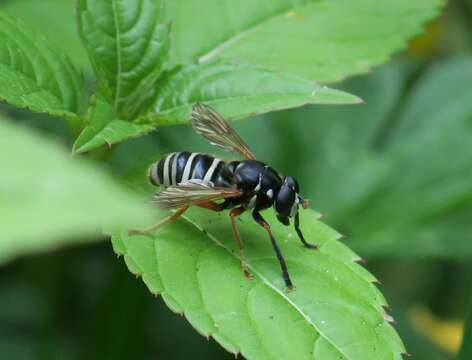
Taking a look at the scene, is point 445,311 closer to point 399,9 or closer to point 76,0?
point 399,9

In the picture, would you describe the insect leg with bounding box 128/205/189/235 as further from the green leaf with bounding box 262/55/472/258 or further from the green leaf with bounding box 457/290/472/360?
the green leaf with bounding box 262/55/472/258

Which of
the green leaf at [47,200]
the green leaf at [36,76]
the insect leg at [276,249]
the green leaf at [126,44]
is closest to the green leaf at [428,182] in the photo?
the insect leg at [276,249]

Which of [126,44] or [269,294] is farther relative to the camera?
[126,44]

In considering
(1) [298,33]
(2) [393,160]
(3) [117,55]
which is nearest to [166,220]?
(3) [117,55]

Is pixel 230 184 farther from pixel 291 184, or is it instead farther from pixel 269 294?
pixel 269 294

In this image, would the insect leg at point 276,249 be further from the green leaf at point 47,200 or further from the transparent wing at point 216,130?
the green leaf at point 47,200

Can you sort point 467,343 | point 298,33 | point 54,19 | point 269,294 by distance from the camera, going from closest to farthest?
point 269,294 < point 467,343 < point 298,33 < point 54,19
